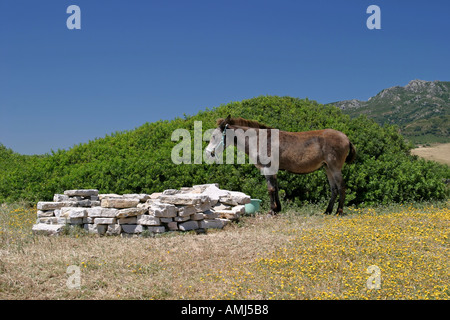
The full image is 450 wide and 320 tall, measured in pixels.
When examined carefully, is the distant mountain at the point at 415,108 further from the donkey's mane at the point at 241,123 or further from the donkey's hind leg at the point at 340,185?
the donkey's mane at the point at 241,123

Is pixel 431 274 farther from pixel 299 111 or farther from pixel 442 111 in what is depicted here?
pixel 442 111

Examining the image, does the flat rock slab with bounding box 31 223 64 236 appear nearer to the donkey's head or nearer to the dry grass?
the donkey's head

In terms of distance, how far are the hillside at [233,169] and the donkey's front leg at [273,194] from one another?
1.24 meters

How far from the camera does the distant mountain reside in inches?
3540


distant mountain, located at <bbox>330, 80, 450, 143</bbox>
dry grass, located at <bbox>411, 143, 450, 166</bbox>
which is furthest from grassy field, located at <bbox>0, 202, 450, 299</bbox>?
distant mountain, located at <bbox>330, 80, 450, 143</bbox>

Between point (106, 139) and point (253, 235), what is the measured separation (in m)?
12.2

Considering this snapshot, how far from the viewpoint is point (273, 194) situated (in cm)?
1138

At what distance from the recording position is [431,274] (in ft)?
22.4

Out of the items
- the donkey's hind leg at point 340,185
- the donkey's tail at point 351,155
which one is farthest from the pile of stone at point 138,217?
the donkey's tail at point 351,155

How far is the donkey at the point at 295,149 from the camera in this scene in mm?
11312

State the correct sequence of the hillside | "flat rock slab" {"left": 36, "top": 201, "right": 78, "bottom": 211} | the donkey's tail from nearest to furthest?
"flat rock slab" {"left": 36, "top": 201, "right": 78, "bottom": 211} → the donkey's tail → the hillside

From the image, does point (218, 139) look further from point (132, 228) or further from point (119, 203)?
point (132, 228)

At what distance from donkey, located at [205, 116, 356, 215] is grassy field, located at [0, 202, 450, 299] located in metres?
1.55
